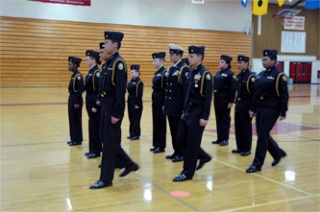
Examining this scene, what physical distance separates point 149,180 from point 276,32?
2656 cm

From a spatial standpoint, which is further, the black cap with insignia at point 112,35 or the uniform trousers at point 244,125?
the uniform trousers at point 244,125

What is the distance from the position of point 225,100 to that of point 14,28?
646 inches

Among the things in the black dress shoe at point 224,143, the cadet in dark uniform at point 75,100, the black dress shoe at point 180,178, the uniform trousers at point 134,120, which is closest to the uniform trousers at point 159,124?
the uniform trousers at point 134,120

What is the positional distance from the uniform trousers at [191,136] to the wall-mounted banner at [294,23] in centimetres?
2678

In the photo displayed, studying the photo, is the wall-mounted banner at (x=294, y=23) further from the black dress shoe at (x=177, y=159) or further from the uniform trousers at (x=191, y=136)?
the uniform trousers at (x=191, y=136)

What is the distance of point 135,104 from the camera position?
805 centimetres

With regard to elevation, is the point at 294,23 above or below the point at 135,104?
above

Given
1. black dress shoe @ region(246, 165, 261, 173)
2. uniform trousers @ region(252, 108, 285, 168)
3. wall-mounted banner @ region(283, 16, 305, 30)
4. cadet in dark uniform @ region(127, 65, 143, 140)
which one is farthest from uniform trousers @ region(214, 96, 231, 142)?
wall-mounted banner @ region(283, 16, 305, 30)

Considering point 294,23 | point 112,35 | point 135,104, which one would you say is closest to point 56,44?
point 135,104

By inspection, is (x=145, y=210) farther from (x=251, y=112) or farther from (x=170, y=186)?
(x=251, y=112)

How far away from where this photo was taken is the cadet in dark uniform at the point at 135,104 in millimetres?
7938

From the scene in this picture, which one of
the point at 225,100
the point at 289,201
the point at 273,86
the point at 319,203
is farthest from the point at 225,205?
the point at 225,100

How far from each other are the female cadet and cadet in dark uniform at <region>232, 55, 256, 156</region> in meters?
2.61

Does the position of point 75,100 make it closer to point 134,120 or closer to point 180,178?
point 134,120
